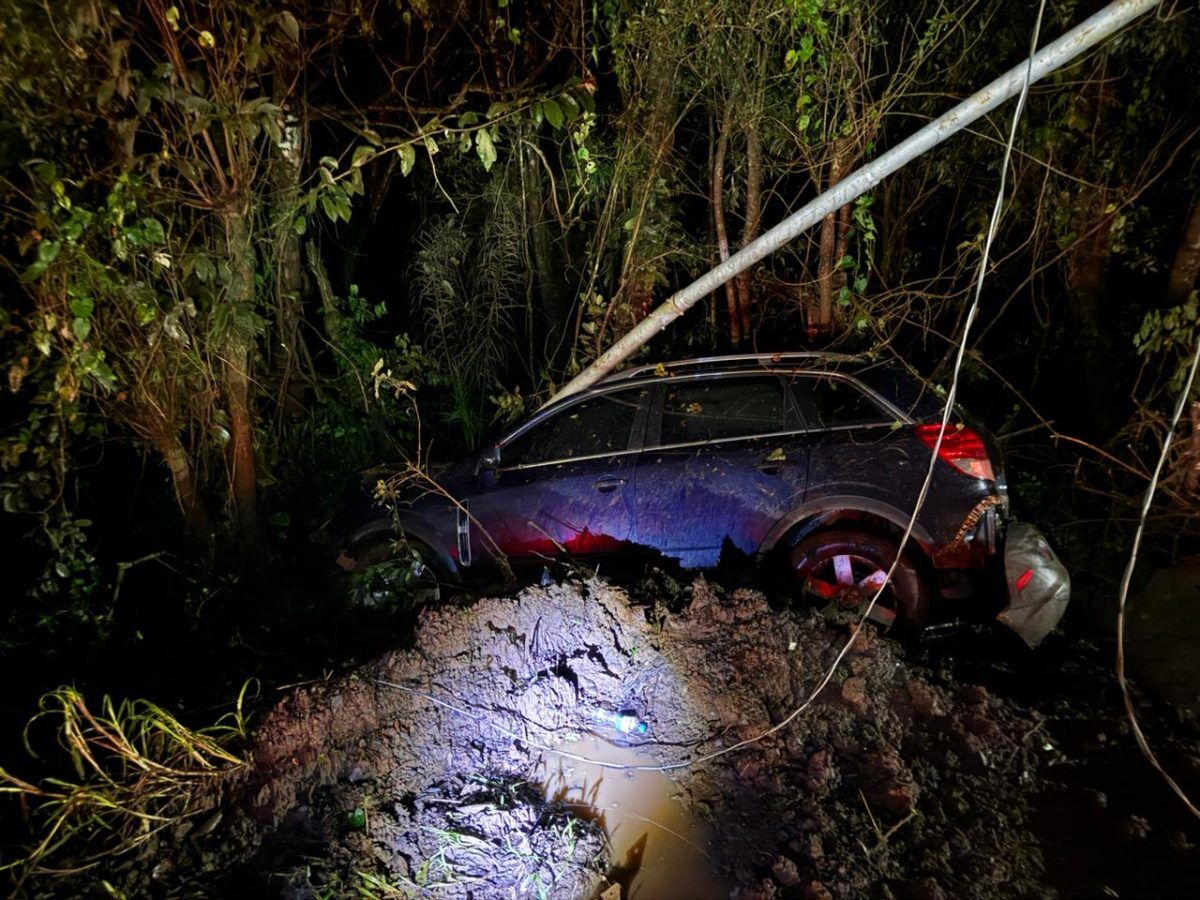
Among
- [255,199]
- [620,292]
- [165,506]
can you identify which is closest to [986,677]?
[620,292]

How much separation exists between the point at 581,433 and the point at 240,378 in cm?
251

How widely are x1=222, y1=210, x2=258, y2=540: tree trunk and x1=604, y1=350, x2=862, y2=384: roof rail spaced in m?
2.55

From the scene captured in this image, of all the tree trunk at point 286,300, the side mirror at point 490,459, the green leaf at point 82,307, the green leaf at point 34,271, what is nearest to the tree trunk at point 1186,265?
the side mirror at point 490,459

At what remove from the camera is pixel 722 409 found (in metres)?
4.51

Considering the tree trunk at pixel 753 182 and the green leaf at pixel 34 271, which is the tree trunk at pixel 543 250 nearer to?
the tree trunk at pixel 753 182

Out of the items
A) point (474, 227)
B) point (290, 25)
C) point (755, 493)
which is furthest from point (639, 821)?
point (474, 227)

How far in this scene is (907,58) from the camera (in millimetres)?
5871

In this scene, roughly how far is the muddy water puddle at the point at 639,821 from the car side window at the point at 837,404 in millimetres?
2460

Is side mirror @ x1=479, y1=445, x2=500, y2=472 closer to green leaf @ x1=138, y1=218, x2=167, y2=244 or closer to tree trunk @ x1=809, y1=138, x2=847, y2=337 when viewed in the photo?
green leaf @ x1=138, y1=218, x2=167, y2=244

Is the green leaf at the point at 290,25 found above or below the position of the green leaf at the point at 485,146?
above

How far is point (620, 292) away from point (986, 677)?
13.3ft

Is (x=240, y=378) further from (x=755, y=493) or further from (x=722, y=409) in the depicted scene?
(x=755, y=493)

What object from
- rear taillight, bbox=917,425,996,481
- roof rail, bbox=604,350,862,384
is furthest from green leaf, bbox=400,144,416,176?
rear taillight, bbox=917,425,996,481

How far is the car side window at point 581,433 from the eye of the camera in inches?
183
